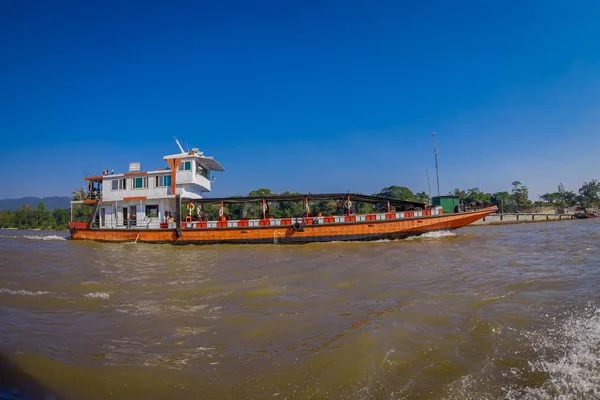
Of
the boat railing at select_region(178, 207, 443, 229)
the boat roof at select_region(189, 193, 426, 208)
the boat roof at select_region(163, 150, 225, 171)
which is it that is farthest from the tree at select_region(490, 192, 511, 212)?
the boat roof at select_region(163, 150, 225, 171)

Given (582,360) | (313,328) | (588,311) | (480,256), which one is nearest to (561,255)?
(480,256)

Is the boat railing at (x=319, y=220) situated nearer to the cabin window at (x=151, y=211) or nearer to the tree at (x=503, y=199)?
the cabin window at (x=151, y=211)

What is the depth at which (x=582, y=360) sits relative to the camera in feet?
9.91

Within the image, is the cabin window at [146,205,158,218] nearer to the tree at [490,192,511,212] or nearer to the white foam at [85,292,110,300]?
the white foam at [85,292,110,300]

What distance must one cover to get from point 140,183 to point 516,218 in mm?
57467

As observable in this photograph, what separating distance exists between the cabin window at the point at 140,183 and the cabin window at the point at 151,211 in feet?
4.34

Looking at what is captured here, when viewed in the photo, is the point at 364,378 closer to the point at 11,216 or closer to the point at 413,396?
the point at 413,396

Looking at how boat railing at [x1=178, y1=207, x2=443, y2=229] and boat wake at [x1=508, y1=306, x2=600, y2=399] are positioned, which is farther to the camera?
boat railing at [x1=178, y1=207, x2=443, y2=229]

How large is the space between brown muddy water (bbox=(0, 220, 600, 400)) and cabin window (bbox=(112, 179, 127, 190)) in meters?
14.1

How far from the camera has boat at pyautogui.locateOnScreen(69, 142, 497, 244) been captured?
18016mm

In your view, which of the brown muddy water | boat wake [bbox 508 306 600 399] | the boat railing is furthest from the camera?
the boat railing

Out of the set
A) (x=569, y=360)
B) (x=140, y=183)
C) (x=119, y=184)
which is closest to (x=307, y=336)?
(x=569, y=360)

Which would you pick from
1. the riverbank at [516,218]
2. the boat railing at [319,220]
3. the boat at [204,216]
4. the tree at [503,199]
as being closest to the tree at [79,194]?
the boat at [204,216]

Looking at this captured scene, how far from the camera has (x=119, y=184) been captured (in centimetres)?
2092
